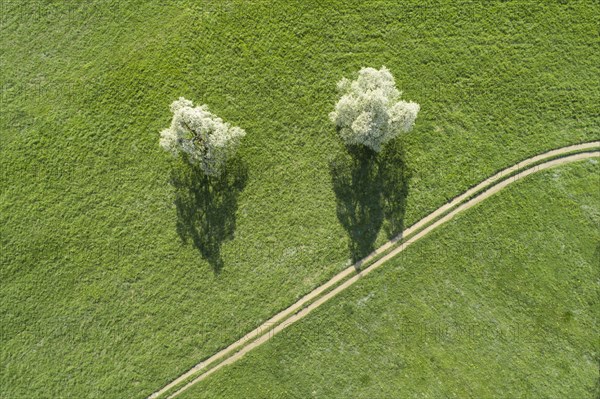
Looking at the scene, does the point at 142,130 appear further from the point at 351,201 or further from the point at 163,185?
the point at 351,201

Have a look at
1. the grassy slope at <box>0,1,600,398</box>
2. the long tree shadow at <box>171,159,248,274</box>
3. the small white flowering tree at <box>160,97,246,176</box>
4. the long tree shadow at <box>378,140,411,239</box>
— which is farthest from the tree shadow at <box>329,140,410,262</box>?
the small white flowering tree at <box>160,97,246,176</box>

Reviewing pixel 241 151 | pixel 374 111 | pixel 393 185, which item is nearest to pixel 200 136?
pixel 241 151

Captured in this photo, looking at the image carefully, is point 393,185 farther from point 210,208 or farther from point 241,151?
point 210,208

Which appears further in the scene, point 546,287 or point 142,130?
point 142,130

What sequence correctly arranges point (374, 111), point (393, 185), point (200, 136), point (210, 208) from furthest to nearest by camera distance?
point (210, 208) → point (393, 185) → point (200, 136) → point (374, 111)

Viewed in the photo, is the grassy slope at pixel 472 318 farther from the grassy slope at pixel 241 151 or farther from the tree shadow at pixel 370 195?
the grassy slope at pixel 241 151

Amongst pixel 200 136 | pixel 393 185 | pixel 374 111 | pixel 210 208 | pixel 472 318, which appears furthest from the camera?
pixel 210 208

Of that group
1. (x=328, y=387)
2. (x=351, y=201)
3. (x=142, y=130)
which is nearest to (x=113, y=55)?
(x=142, y=130)
